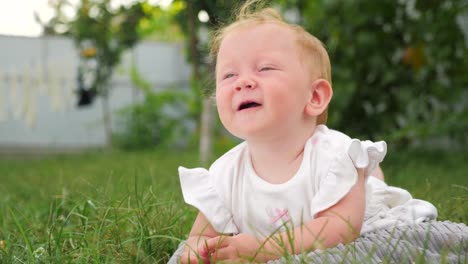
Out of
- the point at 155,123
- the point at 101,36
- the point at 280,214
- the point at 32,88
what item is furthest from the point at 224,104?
the point at 155,123

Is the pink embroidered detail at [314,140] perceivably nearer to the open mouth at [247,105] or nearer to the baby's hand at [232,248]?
the open mouth at [247,105]

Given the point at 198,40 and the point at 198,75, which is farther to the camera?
the point at 198,40

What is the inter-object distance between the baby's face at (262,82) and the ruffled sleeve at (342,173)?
0.15 m

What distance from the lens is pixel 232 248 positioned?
1354 mm

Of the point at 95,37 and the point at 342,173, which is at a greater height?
the point at 95,37

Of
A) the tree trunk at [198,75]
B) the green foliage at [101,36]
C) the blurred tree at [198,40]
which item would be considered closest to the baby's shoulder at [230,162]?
the blurred tree at [198,40]

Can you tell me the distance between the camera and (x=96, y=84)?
739 centimetres

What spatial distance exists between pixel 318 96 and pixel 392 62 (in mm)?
3181

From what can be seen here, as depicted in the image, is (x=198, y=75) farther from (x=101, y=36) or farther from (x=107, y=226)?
(x=101, y=36)

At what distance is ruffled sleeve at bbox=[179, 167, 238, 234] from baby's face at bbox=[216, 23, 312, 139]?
0.56 ft

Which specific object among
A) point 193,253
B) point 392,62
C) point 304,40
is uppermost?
point 304,40

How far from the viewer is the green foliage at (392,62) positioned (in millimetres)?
4340

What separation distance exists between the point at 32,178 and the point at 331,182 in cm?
283

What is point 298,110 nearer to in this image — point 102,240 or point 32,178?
point 102,240
